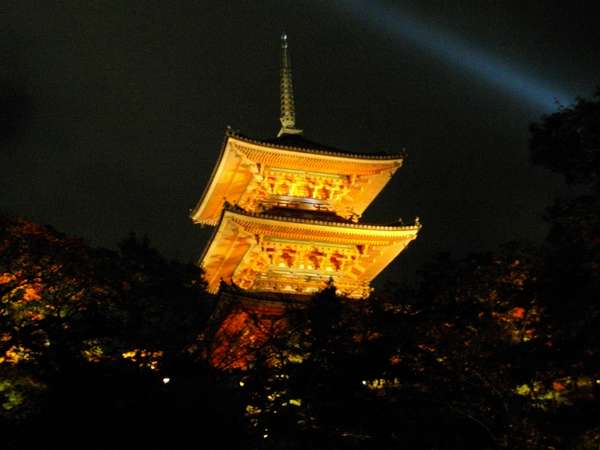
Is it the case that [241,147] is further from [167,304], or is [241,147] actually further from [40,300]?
[40,300]

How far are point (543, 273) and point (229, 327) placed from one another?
846 centimetres

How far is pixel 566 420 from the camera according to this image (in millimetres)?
11258

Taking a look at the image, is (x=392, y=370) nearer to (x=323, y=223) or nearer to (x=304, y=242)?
(x=323, y=223)

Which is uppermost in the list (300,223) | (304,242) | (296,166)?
(296,166)

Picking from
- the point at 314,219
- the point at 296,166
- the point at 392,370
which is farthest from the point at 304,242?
the point at 392,370

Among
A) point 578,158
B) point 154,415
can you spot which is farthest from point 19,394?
point 578,158

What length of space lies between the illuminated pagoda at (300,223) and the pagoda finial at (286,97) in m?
2.34

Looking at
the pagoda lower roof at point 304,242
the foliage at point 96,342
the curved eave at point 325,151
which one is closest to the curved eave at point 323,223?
the pagoda lower roof at point 304,242

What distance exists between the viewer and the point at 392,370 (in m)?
13.3

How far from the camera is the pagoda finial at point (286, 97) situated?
3175 centimetres

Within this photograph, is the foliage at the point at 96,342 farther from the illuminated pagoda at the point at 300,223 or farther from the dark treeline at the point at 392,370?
the illuminated pagoda at the point at 300,223

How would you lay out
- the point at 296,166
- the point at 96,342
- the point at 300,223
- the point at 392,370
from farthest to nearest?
the point at 296,166, the point at 300,223, the point at 96,342, the point at 392,370

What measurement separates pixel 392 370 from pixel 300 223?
1259 centimetres

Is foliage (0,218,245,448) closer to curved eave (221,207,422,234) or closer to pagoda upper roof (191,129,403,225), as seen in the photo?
curved eave (221,207,422,234)
